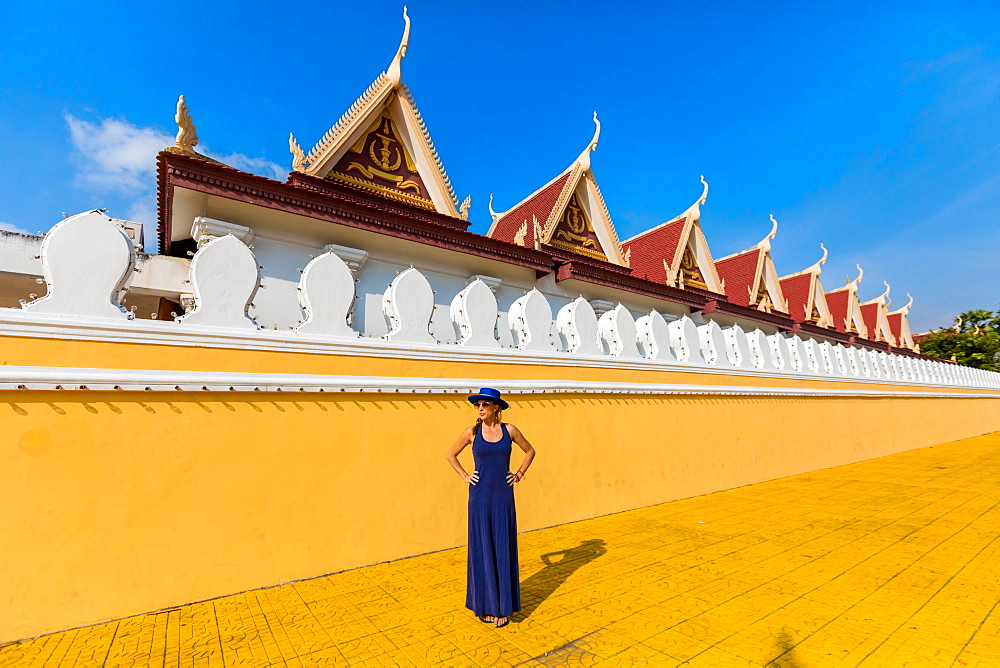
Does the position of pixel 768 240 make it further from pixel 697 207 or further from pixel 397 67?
pixel 397 67

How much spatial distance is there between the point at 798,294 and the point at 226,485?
23325 millimetres

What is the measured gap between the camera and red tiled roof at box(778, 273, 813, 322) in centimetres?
1975

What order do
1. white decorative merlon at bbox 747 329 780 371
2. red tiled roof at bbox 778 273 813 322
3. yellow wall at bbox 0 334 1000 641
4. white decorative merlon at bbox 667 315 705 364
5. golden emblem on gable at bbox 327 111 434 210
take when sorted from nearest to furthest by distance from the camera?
yellow wall at bbox 0 334 1000 641 → white decorative merlon at bbox 667 315 705 364 → white decorative merlon at bbox 747 329 780 371 → golden emblem on gable at bbox 327 111 434 210 → red tiled roof at bbox 778 273 813 322

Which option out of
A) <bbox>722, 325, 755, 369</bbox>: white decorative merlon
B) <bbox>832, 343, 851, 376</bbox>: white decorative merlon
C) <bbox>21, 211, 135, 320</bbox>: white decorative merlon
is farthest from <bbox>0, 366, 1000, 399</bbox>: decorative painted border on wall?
<bbox>832, 343, 851, 376</bbox>: white decorative merlon

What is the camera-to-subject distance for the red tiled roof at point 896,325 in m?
29.4

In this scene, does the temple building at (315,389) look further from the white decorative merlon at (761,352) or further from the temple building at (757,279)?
the temple building at (757,279)

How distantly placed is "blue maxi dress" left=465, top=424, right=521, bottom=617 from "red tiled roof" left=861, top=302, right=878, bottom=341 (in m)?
31.4

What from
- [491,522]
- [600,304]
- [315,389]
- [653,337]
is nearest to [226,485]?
[315,389]

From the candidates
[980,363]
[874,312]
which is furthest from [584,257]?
[980,363]

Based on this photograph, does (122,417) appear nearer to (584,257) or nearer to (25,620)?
(25,620)

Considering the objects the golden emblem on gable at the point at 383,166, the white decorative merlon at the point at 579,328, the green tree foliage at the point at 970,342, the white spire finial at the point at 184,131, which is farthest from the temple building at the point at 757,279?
the green tree foliage at the point at 970,342

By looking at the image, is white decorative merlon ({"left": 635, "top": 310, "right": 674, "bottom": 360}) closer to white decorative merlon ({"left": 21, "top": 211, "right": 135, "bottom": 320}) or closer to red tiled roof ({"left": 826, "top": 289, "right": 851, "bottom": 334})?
white decorative merlon ({"left": 21, "top": 211, "right": 135, "bottom": 320})

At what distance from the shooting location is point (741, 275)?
17.5m

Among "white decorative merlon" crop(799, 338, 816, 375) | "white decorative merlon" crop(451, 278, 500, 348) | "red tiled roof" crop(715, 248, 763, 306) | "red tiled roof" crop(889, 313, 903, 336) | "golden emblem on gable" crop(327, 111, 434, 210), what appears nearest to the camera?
"white decorative merlon" crop(451, 278, 500, 348)
